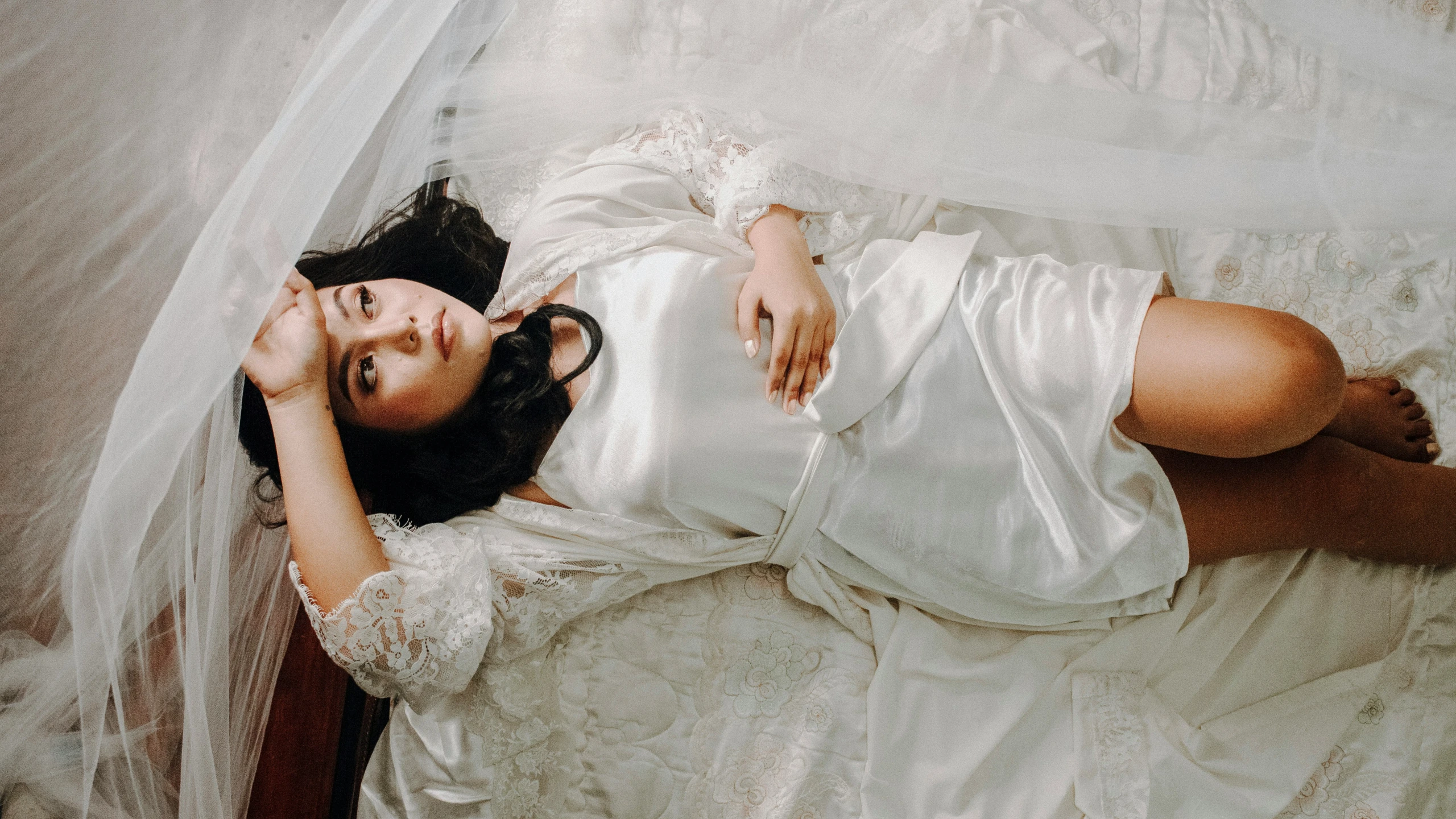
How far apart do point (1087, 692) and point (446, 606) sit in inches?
40.4

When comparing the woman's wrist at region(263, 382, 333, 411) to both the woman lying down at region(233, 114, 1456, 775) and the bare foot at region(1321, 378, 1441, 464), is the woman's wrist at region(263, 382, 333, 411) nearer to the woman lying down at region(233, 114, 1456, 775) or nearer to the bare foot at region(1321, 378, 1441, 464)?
the woman lying down at region(233, 114, 1456, 775)

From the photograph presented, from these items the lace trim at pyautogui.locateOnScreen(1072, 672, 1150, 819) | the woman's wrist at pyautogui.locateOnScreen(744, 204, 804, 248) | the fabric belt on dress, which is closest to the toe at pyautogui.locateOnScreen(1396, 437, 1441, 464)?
the lace trim at pyautogui.locateOnScreen(1072, 672, 1150, 819)

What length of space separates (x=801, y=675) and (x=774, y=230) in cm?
76

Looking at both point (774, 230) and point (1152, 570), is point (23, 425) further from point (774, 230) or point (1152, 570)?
point (1152, 570)

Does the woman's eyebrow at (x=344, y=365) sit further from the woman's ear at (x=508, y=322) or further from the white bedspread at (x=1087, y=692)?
the white bedspread at (x=1087, y=692)

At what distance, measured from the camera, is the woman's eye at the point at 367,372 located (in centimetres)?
140

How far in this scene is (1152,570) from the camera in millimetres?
1424

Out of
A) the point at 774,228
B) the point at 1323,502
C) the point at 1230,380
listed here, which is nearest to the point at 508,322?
the point at 774,228

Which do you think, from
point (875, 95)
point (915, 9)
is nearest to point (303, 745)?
point (875, 95)

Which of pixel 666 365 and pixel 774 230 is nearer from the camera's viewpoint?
pixel 666 365

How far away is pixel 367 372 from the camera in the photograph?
55.0 inches

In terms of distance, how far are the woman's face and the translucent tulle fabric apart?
20cm

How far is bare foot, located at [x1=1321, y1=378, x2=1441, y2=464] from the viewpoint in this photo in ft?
4.83

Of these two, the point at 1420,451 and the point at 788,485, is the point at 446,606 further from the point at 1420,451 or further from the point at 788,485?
the point at 1420,451
